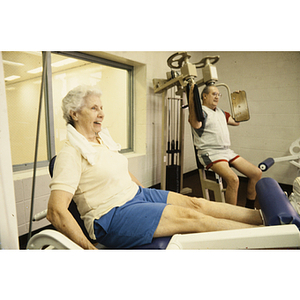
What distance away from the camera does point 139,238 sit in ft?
2.67

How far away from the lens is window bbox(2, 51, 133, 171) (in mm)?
836

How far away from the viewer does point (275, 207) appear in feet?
2.53

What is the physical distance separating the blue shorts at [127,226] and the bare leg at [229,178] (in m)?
0.51

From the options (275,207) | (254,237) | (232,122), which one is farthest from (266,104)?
(254,237)

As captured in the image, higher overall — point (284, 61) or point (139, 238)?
point (284, 61)

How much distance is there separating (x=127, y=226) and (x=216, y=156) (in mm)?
723

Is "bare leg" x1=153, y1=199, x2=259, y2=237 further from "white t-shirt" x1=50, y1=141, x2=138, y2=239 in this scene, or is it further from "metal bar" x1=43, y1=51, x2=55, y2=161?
"metal bar" x1=43, y1=51, x2=55, y2=161

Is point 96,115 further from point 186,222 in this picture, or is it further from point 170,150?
point 170,150

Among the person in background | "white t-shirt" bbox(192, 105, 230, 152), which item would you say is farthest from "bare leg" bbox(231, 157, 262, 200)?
"white t-shirt" bbox(192, 105, 230, 152)

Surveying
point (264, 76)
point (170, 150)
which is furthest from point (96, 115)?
point (264, 76)

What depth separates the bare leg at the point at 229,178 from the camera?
114 centimetres

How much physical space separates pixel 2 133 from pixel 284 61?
4.69ft

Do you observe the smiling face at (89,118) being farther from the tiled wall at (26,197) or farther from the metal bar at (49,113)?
the tiled wall at (26,197)

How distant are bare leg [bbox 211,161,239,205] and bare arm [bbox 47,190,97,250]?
849 mm
